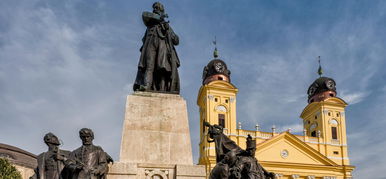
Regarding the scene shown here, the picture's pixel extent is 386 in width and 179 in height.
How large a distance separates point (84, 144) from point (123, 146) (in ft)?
2.51

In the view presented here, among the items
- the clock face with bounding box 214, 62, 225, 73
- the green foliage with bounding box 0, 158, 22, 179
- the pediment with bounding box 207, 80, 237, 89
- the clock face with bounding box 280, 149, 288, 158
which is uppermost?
the clock face with bounding box 214, 62, 225, 73

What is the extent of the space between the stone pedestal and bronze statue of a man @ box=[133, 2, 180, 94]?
311 millimetres

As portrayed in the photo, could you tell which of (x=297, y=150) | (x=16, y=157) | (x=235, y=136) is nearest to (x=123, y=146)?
(x=16, y=157)

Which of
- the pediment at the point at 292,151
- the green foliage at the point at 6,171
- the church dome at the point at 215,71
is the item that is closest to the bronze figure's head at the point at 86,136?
the green foliage at the point at 6,171

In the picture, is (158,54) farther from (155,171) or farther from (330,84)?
(330,84)

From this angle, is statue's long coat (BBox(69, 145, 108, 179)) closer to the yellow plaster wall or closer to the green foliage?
the green foliage

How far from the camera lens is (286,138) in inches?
2007

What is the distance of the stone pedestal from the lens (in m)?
6.69

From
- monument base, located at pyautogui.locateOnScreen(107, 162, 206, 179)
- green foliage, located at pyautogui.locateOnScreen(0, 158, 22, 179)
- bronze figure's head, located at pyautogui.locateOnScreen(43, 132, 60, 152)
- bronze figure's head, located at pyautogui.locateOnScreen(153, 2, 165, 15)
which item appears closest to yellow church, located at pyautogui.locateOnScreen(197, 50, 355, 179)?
green foliage, located at pyautogui.locateOnScreen(0, 158, 22, 179)

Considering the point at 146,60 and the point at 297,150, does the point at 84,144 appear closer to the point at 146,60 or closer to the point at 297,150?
the point at 146,60

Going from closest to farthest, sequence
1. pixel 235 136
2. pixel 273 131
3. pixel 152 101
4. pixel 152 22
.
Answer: pixel 152 101, pixel 152 22, pixel 235 136, pixel 273 131

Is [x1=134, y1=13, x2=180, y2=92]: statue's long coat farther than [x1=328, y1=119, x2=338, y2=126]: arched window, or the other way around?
[x1=328, y1=119, x2=338, y2=126]: arched window

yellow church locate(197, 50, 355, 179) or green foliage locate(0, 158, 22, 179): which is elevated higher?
yellow church locate(197, 50, 355, 179)

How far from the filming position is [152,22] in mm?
8133
